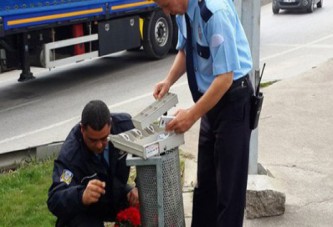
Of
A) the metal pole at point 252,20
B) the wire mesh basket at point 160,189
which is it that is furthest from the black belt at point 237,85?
the metal pole at point 252,20

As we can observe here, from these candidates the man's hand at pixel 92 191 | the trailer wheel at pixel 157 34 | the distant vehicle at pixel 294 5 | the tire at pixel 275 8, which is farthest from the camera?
the tire at pixel 275 8

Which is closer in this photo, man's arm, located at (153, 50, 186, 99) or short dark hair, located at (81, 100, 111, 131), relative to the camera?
short dark hair, located at (81, 100, 111, 131)

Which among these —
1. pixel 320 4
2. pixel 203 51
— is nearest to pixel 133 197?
pixel 203 51

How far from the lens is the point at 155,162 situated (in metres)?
3.71

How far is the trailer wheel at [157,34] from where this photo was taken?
13172 millimetres

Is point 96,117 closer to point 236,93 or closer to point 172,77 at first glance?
point 172,77

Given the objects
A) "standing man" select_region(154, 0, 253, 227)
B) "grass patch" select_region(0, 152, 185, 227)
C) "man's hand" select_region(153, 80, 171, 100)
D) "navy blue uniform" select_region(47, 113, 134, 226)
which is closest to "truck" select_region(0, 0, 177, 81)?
"grass patch" select_region(0, 152, 185, 227)

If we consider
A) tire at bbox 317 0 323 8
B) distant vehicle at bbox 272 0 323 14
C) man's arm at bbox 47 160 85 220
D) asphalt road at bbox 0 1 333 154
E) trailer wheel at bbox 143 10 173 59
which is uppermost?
man's arm at bbox 47 160 85 220

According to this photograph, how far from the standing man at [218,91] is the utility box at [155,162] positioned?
110 millimetres

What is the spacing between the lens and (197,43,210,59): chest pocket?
3.65 metres

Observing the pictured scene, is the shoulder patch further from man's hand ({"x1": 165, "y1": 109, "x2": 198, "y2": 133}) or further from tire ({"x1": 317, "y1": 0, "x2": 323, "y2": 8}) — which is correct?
tire ({"x1": 317, "y1": 0, "x2": 323, "y2": 8})

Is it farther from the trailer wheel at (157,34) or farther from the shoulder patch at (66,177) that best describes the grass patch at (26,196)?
the trailer wheel at (157,34)

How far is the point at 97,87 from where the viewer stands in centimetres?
1115

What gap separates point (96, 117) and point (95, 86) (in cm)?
746
